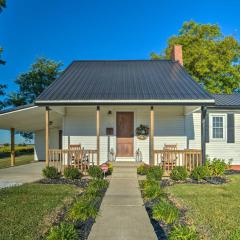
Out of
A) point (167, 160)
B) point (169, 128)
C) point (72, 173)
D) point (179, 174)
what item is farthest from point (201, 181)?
point (72, 173)

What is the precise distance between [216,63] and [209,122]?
13212 mm

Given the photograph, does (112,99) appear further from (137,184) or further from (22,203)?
(22,203)

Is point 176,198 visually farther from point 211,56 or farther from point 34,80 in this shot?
point 34,80

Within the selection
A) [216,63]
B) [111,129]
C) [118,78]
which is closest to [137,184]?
[111,129]

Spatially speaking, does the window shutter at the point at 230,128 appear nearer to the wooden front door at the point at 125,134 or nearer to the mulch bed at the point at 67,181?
the wooden front door at the point at 125,134

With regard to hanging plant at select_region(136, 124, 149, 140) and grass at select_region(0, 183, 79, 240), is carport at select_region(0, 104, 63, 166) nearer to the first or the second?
grass at select_region(0, 183, 79, 240)

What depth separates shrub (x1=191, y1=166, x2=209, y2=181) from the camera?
1093cm

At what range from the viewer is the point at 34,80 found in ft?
108

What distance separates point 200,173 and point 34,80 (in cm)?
2527

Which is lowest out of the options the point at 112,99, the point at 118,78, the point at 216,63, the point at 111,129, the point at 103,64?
the point at 111,129

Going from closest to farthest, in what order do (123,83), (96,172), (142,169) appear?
1. (96,172)
2. (142,169)
3. (123,83)

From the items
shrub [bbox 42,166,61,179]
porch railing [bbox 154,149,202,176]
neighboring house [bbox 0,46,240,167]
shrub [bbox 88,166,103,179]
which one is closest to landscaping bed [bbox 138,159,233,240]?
porch railing [bbox 154,149,202,176]

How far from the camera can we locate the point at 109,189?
9.22m

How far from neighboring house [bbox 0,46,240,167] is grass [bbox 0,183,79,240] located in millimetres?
3583
